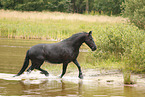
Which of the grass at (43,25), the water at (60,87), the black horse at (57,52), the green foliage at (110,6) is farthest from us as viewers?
the green foliage at (110,6)

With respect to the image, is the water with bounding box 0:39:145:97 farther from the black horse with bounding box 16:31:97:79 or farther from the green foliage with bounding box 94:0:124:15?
the green foliage with bounding box 94:0:124:15

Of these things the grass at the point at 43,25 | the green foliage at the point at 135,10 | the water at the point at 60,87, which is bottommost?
the water at the point at 60,87

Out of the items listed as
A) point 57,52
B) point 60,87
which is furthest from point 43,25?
point 60,87

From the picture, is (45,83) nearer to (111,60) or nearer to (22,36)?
(111,60)

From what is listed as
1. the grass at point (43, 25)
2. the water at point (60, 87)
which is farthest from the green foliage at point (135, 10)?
the water at point (60, 87)

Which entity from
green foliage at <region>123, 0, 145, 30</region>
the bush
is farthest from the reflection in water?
green foliage at <region>123, 0, 145, 30</region>

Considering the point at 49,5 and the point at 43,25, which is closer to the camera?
the point at 43,25

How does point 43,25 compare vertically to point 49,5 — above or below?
below

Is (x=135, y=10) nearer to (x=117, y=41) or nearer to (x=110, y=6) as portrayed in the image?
(x=117, y=41)

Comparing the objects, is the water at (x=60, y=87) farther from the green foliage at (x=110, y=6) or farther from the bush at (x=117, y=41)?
the green foliage at (x=110, y=6)

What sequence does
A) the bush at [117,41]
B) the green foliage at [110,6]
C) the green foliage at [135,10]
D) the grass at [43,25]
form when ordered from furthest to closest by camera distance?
the green foliage at [110,6], the grass at [43,25], the green foliage at [135,10], the bush at [117,41]

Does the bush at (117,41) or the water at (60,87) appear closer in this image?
the water at (60,87)

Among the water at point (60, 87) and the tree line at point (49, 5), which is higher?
the tree line at point (49, 5)

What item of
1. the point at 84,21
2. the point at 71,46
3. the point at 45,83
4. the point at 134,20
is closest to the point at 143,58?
the point at 71,46
